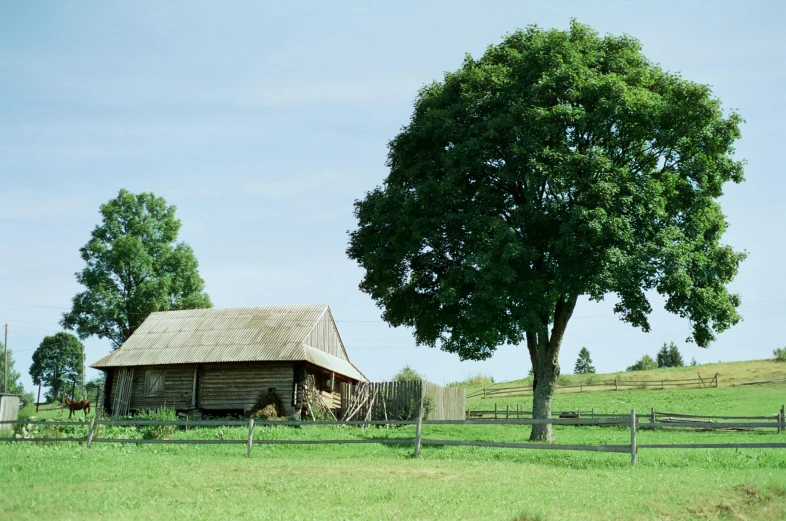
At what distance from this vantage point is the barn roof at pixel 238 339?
124 feet

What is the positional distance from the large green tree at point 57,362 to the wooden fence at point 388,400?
229 feet

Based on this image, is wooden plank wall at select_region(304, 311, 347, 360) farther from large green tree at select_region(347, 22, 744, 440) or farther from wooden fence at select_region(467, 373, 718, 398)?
wooden fence at select_region(467, 373, 718, 398)

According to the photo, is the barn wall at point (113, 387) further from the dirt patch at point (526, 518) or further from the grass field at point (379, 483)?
the dirt patch at point (526, 518)

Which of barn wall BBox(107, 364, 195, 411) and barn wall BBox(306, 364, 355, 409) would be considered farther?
barn wall BBox(107, 364, 195, 411)

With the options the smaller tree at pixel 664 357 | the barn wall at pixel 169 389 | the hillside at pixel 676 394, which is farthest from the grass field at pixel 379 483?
the smaller tree at pixel 664 357

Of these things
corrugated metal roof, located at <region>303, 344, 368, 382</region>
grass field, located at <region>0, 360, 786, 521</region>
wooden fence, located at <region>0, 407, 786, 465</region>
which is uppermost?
corrugated metal roof, located at <region>303, 344, 368, 382</region>

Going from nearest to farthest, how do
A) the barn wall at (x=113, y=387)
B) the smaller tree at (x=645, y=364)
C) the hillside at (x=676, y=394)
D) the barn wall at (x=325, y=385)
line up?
the barn wall at (x=325, y=385)
the barn wall at (x=113, y=387)
the hillside at (x=676, y=394)
the smaller tree at (x=645, y=364)

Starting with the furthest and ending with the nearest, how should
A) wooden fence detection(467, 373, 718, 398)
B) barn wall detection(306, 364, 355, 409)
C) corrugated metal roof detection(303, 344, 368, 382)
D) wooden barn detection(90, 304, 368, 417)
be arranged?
wooden fence detection(467, 373, 718, 398)
barn wall detection(306, 364, 355, 409)
corrugated metal roof detection(303, 344, 368, 382)
wooden barn detection(90, 304, 368, 417)

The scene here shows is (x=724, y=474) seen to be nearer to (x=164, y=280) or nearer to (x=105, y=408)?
(x=105, y=408)

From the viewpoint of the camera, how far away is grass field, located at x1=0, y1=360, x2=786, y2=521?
13.7m

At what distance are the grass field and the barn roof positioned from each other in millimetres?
12443

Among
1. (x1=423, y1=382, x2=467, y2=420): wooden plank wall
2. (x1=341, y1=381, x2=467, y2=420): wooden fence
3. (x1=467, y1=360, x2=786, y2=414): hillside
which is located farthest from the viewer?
(x1=467, y1=360, x2=786, y2=414): hillside

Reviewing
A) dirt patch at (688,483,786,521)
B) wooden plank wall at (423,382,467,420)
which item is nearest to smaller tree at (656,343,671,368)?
wooden plank wall at (423,382,467,420)

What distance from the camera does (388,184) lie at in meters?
32.8
